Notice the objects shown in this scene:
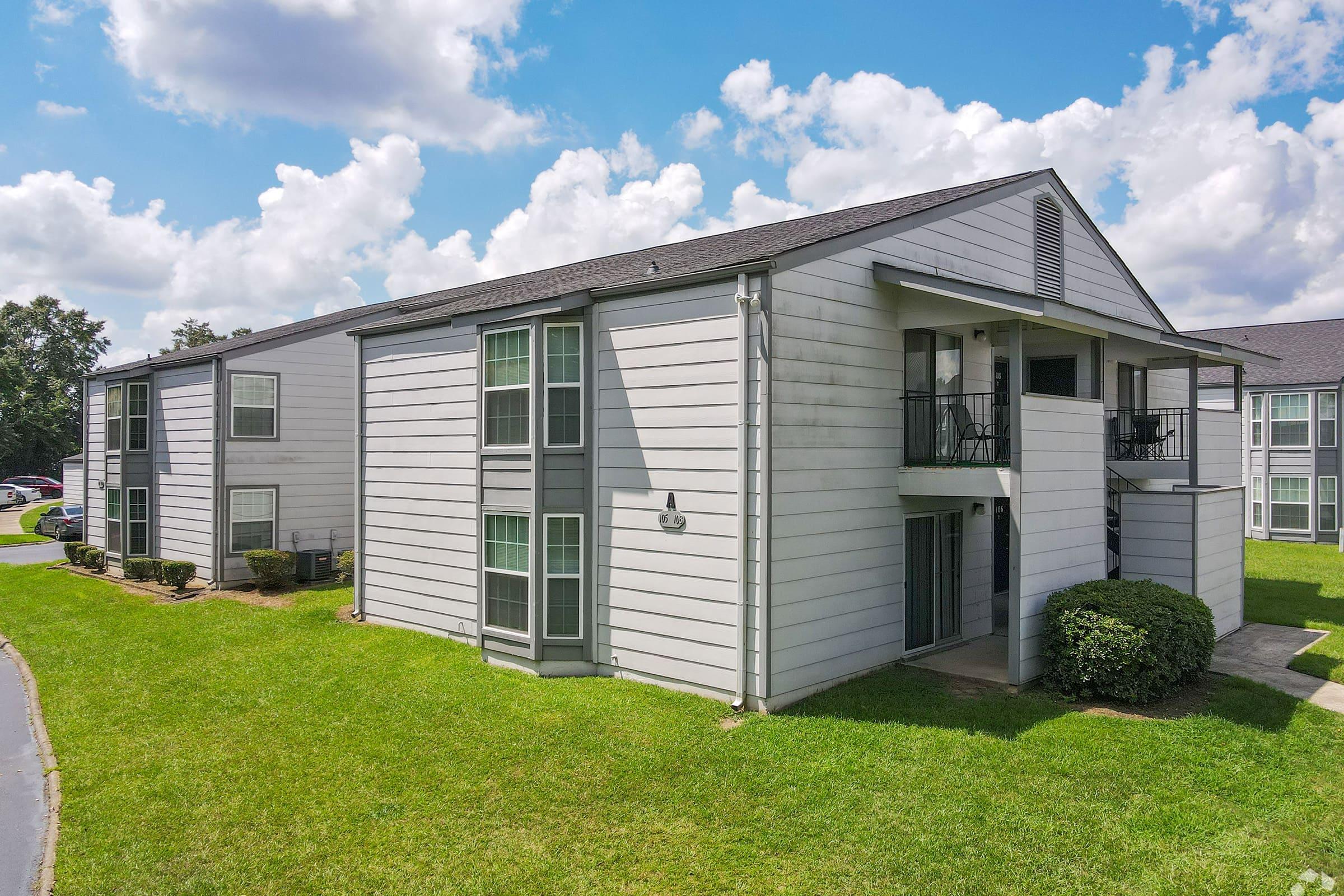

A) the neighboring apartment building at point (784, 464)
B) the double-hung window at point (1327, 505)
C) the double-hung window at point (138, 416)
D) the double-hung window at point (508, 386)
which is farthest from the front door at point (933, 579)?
the double-hung window at point (1327, 505)

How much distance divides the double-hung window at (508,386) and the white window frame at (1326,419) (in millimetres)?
28241

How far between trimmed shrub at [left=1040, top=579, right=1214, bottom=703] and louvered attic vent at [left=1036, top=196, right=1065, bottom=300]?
5715 millimetres

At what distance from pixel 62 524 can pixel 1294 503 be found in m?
42.7

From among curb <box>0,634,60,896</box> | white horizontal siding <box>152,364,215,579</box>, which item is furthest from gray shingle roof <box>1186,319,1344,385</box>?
curb <box>0,634,60,896</box>

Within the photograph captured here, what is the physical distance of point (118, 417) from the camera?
797 inches

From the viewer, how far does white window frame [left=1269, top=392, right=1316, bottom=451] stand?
26.5m

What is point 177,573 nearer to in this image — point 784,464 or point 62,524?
point 784,464

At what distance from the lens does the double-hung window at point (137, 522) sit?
19.6 metres

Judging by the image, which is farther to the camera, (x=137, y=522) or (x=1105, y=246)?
(x=137, y=522)

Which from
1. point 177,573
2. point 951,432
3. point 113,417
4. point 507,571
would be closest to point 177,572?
point 177,573

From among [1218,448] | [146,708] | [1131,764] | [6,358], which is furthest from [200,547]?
[6,358]

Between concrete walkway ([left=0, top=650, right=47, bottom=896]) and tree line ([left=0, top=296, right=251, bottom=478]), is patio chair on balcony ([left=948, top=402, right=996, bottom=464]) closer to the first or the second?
concrete walkway ([left=0, top=650, right=47, bottom=896])

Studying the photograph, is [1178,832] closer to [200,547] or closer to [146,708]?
[146,708]

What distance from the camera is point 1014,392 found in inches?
373
